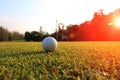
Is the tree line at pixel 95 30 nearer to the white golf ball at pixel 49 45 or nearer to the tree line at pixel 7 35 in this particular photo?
the tree line at pixel 7 35

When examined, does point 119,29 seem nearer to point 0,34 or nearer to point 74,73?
point 0,34

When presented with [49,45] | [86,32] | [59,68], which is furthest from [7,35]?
[59,68]

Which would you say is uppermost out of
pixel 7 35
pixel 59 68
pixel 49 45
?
pixel 7 35

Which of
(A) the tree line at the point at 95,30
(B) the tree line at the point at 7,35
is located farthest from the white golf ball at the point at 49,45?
(B) the tree line at the point at 7,35

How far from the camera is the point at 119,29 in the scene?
6219 centimetres

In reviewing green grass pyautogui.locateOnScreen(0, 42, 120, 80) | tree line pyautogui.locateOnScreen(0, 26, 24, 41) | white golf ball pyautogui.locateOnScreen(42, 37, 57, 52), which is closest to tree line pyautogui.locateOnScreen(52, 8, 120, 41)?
tree line pyautogui.locateOnScreen(0, 26, 24, 41)

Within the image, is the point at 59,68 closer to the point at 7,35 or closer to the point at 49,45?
the point at 49,45

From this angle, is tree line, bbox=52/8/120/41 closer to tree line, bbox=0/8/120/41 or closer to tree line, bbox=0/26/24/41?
tree line, bbox=0/8/120/41

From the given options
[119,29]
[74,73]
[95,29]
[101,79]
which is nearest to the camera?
[101,79]

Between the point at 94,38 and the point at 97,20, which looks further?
the point at 97,20

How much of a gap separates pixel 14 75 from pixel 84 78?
155cm

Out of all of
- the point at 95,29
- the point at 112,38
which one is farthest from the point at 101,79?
the point at 95,29

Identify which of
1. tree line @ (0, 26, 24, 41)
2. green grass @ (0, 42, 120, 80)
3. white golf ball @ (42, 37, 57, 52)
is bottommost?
green grass @ (0, 42, 120, 80)

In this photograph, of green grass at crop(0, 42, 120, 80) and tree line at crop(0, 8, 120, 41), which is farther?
tree line at crop(0, 8, 120, 41)
